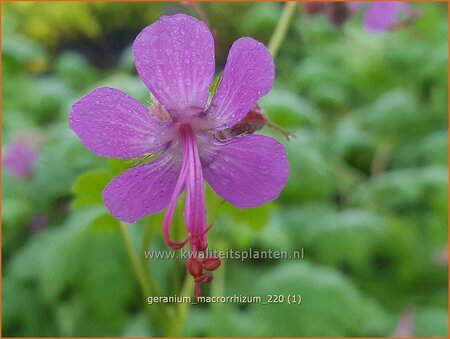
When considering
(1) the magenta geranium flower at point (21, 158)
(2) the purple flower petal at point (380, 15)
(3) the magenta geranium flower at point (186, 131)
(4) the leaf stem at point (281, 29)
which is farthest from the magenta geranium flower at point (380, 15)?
(1) the magenta geranium flower at point (21, 158)

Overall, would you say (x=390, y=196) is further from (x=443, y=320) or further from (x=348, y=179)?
(x=443, y=320)

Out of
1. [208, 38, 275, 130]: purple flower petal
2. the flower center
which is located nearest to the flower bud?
the flower center

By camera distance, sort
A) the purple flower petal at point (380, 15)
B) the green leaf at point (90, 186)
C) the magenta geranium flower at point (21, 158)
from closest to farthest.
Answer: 1. the green leaf at point (90, 186)
2. the purple flower petal at point (380, 15)
3. the magenta geranium flower at point (21, 158)

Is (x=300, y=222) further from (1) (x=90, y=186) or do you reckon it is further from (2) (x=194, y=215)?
(2) (x=194, y=215)

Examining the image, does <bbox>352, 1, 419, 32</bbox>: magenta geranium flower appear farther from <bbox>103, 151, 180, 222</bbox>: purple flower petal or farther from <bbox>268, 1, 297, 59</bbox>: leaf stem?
<bbox>103, 151, 180, 222</bbox>: purple flower petal

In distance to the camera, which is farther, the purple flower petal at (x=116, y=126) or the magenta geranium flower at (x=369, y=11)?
the magenta geranium flower at (x=369, y=11)

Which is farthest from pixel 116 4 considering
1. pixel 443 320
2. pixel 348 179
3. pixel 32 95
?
pixel 443 320

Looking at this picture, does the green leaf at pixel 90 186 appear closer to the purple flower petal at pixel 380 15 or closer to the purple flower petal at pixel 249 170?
the purple flower petal at pixel 249 170
